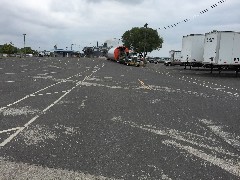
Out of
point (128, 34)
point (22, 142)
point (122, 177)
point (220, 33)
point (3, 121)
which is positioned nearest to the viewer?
point (122, 177)

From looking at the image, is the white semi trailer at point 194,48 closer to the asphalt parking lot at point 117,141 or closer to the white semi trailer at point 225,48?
the white semi trailer at point 225,48

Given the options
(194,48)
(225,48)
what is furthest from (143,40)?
(225,48)

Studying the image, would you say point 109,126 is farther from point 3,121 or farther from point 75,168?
point 75,168

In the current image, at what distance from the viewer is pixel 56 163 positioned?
5992 millimetres

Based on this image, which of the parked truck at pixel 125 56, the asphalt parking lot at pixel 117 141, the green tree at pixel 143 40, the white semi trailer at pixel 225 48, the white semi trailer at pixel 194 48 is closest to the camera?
the asphalt parking lot at pixel 117 141

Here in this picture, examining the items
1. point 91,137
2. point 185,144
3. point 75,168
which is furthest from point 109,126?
point 75,168

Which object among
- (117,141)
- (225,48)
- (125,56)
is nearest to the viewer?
(117,141)

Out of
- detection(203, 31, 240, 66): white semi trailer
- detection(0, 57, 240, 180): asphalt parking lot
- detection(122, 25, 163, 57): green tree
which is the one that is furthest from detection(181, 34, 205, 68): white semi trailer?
detection(122, 25, 163, 57): green tree

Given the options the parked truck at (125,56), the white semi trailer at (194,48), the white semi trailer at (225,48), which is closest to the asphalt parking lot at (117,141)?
the white semi trailer at (225,48)

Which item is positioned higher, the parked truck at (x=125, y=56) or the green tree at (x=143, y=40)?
the green tree at (x=143, y=40)

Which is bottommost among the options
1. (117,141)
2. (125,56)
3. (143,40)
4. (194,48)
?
(117,141)

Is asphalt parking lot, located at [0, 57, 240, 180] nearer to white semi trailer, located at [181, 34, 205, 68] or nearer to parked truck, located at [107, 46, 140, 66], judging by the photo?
white semi trailer, located at [181, 34, 205, 68]

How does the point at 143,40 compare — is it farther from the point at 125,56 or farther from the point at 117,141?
the point at 117,141

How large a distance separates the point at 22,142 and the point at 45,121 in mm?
2556
